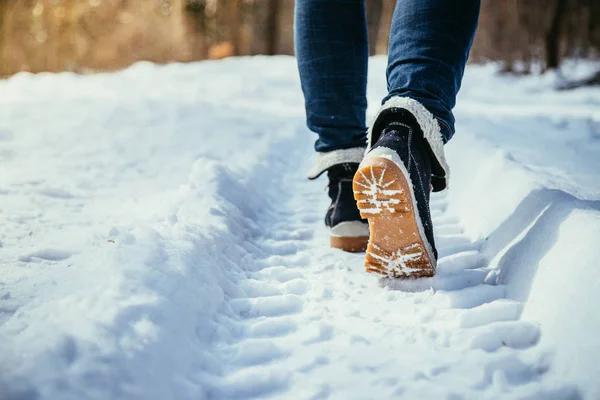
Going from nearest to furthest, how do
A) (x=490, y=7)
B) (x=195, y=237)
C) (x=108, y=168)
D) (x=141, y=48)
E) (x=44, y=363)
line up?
1. (x=44, y=363)
2. (x=195, y=237)
3. (x=108, y=168)
4. (x=490, y=7)
5. (x=141, y=48)

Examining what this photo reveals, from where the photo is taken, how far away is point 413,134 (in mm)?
1020

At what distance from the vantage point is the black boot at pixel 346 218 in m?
1.32

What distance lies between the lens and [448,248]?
1.28 meters

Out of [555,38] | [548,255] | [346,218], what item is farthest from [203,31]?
[548,255]

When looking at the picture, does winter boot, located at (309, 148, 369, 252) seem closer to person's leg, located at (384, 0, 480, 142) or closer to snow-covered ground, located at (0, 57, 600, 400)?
snow-covered ground, located at (0, 57, 600, 400)

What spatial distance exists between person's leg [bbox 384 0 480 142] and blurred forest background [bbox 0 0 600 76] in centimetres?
865

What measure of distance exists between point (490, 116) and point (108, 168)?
106 inches

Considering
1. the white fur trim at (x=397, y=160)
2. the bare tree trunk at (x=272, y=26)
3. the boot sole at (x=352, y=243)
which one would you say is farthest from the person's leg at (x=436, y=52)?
the bare tree trunk at (x=272, y=26)

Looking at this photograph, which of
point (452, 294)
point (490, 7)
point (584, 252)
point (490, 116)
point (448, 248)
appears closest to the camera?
point (584, 252)

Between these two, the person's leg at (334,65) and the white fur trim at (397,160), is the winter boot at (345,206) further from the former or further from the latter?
the white fur trim at (397,160)

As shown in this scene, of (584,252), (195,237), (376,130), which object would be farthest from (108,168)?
(584,252)

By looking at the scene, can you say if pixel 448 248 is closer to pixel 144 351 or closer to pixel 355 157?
pixel 355 157

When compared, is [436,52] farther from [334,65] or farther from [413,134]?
[334,65]

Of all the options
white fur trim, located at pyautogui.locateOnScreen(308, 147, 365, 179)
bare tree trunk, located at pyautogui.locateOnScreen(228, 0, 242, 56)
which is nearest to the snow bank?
white fur trim, located at pyautogui.locateOnScreen(308, 147, 365, 179)
